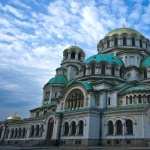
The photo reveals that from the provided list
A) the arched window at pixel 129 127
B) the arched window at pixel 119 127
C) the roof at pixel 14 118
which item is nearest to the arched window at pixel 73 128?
the arched window at pixel 119 127

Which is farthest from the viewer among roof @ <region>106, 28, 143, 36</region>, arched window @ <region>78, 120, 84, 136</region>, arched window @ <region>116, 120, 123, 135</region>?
roof @ <region>106, 28, 143, 36</region>

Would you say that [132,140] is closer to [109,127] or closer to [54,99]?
[109,127]

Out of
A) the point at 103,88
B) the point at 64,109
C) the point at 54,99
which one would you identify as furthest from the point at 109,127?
the point at 54,99

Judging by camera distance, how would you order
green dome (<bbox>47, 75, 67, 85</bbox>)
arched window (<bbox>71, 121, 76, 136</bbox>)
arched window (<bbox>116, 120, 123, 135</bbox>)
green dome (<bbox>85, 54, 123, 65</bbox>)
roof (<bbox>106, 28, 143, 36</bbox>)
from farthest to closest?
green dome (<bbox>47, 75, 67, 85</bbox>)
roof (<bbox>106, 28, 143, 36</bbox>)
green dome (<bbox>85, 54, 123, 65</bbox>)
arched window (<bbox>71, 121, 76, 136</bbox>)
arched window (<bbox>116, 120, 123, 135</bbox>)

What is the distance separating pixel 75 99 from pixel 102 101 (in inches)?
202

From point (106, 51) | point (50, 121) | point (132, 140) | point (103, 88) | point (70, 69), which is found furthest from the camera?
point (70, 69)

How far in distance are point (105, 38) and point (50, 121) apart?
22134 millimetres

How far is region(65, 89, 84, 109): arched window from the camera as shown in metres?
39.7

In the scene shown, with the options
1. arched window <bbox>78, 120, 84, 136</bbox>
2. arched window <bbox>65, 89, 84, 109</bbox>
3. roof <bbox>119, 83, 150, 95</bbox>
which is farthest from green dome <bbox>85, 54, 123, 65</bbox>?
arched window <bbox>78, 120, 84, 136</bbox>

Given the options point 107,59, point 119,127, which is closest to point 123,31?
point 107,59

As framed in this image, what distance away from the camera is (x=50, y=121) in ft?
138

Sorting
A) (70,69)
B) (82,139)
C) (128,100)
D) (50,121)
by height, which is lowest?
(82,139)

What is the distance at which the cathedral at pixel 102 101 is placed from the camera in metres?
33.2

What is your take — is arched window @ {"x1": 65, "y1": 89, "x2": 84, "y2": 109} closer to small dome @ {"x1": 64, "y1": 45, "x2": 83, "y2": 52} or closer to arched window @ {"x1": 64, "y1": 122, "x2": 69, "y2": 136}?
arched window @ {"x1": 64, "y1": 122, "x2": 69, "y2": 136}
